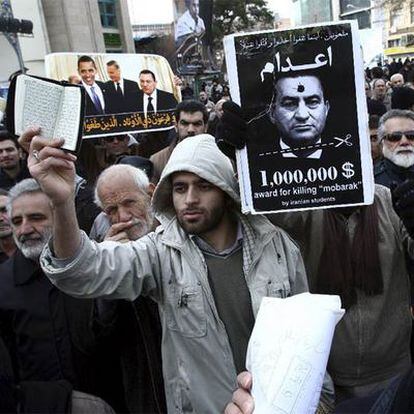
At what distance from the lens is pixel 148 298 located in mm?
1970

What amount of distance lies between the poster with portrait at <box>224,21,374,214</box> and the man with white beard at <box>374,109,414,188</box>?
1555 mm

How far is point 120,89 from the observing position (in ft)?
16.5

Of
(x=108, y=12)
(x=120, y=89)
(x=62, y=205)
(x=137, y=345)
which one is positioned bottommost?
(x=137, y=345)

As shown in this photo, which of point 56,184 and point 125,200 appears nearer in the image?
point 56,184

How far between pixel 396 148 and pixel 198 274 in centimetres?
226

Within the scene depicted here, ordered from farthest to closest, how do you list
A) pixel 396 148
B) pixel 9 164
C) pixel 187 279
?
pixel 9 164 < pixel 396 148 < pixel 187 279

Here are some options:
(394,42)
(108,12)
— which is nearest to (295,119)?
(108,12)

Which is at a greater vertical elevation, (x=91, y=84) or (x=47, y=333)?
(x=91, y=84)

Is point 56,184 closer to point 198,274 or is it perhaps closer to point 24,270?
point 198,274

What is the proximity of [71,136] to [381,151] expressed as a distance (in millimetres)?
2738

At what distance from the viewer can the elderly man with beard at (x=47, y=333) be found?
2012mm

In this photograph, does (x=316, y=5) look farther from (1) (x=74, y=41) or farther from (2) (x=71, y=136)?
(2) (x=71, y=136)

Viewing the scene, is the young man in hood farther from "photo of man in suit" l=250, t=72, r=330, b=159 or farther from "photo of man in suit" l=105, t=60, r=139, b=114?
"photo of man in suit" l=105, t=60, r=139, b=114

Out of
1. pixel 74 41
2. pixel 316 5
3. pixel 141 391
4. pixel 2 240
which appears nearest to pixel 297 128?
pixel 141 391
